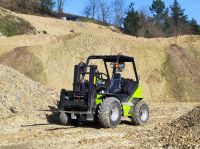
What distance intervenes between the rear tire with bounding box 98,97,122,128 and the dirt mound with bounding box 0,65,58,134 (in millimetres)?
2825

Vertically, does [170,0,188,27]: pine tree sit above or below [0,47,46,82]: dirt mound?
above

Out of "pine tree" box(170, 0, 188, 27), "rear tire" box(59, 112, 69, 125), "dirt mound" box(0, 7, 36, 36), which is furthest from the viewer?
"pine tree" box(170, 0, 188, 27)

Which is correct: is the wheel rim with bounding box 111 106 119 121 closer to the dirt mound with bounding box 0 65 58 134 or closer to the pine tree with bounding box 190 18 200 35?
the dirt mound with bounding box 0 65 58 134

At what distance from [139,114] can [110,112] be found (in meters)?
1.73

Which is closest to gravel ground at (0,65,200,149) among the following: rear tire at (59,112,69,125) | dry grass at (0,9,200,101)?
rear tire at (59,112,69,125)

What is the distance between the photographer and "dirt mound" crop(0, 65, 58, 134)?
1767 centimetres

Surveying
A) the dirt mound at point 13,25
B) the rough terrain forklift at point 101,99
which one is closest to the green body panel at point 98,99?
the rough terrain forklift at point 101,99

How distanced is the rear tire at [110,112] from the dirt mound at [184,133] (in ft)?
7.10

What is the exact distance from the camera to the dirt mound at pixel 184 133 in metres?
12.3

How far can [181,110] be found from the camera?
22.7 meters

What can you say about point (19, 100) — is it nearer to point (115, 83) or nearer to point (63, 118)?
point (63, 118)

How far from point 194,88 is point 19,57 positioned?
37.0ft

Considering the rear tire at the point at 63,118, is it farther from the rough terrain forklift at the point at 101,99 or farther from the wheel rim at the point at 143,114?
the wheel rim at the point at 143,114

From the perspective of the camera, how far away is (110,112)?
1645 centimetres
